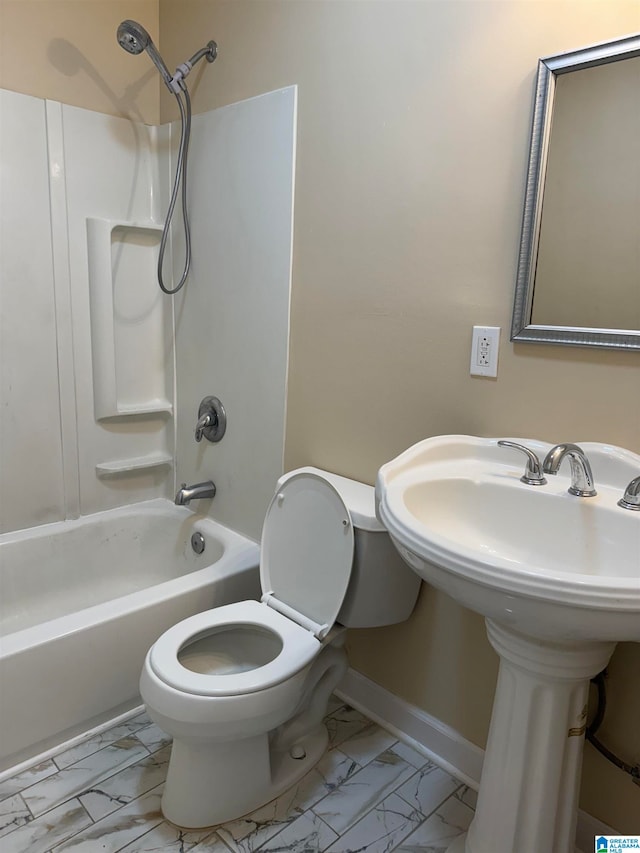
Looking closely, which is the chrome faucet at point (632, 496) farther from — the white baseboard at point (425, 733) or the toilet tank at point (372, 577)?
the white baseboard at point (425, 733)

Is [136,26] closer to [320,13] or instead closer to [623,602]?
[320,13]

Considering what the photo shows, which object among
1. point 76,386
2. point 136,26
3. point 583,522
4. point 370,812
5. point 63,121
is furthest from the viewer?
point 76,386

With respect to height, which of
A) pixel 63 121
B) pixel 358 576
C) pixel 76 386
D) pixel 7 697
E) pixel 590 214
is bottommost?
pixel 7 697

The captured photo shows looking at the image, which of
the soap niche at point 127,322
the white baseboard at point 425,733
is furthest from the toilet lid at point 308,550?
the soap niche at point 127,322

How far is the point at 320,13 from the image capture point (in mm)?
1572

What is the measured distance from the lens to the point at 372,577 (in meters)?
1.49

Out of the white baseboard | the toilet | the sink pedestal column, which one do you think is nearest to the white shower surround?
the toilet

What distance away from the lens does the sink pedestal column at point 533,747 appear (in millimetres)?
1049

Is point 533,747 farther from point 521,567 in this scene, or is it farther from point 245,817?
point 245,817

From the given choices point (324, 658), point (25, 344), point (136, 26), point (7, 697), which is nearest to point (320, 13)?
point (136, 26)

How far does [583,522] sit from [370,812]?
0.94 metres

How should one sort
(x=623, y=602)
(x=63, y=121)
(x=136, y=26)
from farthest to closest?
(x=63, y=121) < (x=136, y=26) < (x=623, y=602)

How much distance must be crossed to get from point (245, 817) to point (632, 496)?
119 cm
